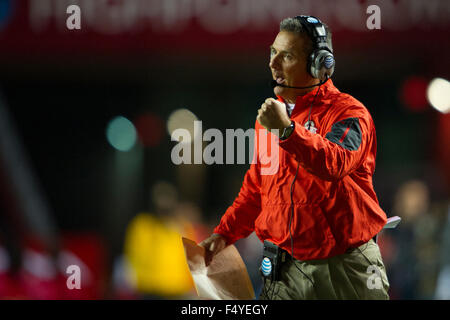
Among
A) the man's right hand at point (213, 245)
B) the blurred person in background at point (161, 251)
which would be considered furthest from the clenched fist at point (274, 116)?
the blurred person in background at point (161, 251)

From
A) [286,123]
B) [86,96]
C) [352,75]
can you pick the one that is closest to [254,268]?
[352,75]

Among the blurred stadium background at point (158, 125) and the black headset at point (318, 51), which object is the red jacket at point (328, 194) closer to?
the black headset at point (318, 51)

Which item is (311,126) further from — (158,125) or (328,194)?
(158,125)

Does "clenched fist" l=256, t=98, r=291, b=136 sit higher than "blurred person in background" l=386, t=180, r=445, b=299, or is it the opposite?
"clenched fist" l=256, t=98, r=291, b=136

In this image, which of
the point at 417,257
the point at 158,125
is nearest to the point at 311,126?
the point at 417,257

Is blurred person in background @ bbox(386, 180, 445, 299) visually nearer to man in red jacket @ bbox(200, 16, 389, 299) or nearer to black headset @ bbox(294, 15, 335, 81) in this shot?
man in red jacket @ bbox(200, 16, 389, 299)

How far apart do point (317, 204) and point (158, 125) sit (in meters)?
7.33

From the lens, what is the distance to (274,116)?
5.61 feet

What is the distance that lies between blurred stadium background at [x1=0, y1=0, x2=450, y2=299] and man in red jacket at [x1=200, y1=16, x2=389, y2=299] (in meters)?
1.14

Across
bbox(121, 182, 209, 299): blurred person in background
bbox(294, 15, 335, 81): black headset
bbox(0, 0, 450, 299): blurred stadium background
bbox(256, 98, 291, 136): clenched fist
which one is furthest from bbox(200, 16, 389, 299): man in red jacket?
bbox(121, 182, 209, 299): blurred person in background

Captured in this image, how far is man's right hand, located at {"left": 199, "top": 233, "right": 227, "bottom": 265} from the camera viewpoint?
7.29 ft

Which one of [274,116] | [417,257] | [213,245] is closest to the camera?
[274,116]

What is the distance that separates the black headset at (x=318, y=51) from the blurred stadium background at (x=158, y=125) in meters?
1.07
